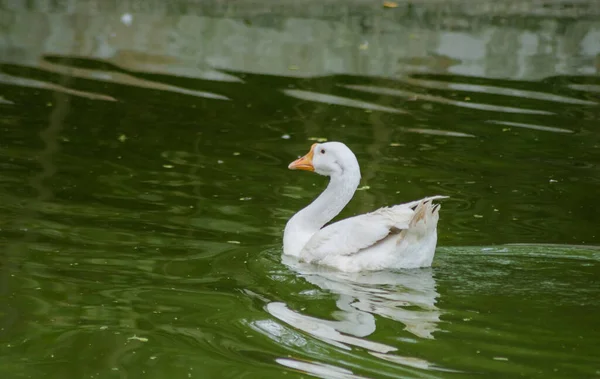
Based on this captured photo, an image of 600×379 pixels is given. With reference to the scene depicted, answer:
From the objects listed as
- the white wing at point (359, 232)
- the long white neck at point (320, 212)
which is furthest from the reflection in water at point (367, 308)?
the long white neck at point (320, 212)

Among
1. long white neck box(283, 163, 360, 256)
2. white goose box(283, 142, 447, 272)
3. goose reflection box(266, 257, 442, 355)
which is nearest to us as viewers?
goose reflection box(266, 257, 442, 355)

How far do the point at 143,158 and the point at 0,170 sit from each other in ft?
4.52

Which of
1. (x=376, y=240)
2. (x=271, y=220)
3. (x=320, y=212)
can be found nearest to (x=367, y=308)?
(x=376, y=240)

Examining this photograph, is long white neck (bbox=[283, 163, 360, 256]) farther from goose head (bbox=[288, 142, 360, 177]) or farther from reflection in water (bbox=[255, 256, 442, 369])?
reflection in water (bbox=[255, 256, 442, 369])

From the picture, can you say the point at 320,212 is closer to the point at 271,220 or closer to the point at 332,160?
the point at 332,160

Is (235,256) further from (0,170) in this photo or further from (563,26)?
(563,26)

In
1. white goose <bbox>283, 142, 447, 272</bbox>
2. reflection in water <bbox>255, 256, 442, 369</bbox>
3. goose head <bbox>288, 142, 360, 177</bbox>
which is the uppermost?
goose head <bbox>288, 142, 360, 177</bbox>

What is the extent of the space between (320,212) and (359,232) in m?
0.84

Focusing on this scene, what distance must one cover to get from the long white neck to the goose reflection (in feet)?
0.80

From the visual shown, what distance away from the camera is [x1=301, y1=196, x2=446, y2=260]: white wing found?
24.0 feet

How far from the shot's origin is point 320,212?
820cm

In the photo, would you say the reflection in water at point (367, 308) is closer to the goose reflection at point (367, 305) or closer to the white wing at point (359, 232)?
the goose reflection at point (367, 305)

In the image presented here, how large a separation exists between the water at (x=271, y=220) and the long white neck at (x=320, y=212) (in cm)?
16

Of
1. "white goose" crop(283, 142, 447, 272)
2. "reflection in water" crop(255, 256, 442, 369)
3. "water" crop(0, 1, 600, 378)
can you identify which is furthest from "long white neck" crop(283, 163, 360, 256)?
"reflection in water" crop(255, 256, 442, 369)
